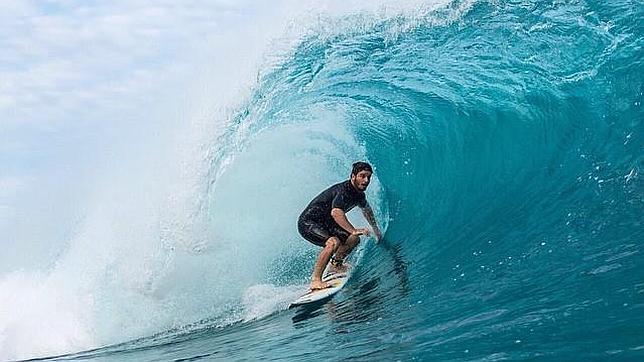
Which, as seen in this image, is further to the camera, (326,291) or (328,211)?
(328,211)

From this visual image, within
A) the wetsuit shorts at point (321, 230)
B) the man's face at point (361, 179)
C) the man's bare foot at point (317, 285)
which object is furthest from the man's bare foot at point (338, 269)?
the man's face at point (361, 179)

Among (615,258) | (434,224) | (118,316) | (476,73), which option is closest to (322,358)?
(615,258)

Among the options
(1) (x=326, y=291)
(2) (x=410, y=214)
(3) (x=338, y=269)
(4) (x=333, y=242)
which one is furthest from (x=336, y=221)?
(2) (x=410, y=214)

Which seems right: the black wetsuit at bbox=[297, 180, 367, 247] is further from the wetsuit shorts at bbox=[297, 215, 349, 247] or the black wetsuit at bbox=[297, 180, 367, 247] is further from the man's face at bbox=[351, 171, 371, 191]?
the man's face at bbox=[351, 171, 371, 191]

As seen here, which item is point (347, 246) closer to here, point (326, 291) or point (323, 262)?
point (323, 262)

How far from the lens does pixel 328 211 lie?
26.9 ft

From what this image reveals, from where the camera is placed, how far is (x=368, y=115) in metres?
11.4

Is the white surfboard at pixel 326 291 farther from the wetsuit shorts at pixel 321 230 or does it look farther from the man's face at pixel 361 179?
the man's face at pixel 361 179

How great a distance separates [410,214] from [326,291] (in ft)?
8.53

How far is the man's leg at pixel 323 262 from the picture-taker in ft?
25.2

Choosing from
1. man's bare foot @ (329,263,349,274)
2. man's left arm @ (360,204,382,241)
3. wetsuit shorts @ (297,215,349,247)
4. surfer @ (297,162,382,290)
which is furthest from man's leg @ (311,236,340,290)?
man's left arm @ (360,204,382,241)

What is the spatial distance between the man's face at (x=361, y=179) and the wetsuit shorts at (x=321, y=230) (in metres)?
0.52

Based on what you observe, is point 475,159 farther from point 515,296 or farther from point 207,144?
point 515,296

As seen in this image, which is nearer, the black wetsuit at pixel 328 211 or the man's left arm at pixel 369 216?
the black wetsuit at pixel 328 211
